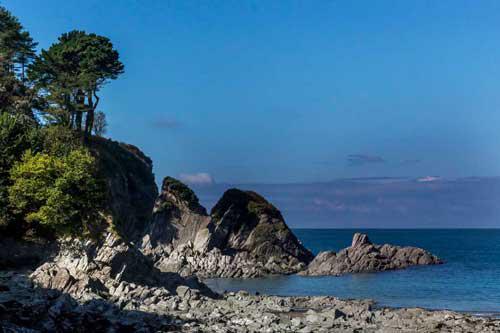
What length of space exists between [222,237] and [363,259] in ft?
77.5

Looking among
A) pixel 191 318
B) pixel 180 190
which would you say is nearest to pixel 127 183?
pixel 180 190

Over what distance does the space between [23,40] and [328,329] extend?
247 ft

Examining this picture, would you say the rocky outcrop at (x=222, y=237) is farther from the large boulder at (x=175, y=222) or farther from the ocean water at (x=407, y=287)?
the ocean water at (x=407, y=287)

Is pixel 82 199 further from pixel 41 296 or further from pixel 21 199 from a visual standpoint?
pixel 41 296

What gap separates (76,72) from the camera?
102 metres

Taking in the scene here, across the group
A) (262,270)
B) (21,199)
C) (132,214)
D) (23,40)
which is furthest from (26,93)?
(262,270)

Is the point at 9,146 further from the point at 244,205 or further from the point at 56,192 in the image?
the point at 244,205

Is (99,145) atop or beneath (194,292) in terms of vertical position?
atop

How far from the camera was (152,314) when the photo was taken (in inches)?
1807

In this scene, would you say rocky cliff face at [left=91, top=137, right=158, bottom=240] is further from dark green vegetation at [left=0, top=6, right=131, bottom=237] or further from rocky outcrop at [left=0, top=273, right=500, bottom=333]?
rocky outcrop at [left=0, top=273, right=500, bottom=333]

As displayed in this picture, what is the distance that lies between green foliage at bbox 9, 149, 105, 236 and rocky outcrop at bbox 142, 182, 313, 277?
32.7 meters

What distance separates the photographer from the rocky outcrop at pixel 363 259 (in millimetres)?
102119

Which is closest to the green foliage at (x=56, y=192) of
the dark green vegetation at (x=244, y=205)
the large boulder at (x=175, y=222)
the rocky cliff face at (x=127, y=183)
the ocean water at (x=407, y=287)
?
the ocean water at (x=407, y=287)


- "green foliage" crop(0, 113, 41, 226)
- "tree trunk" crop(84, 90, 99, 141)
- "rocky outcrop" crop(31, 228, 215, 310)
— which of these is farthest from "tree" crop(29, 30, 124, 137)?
"rocky outcrop" crop(31, 228, 215, 310)
